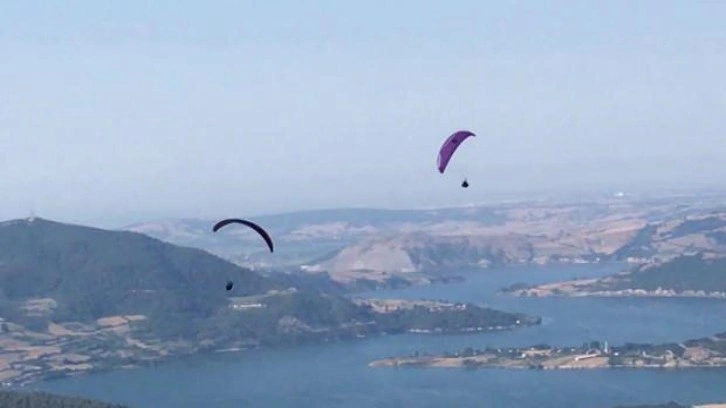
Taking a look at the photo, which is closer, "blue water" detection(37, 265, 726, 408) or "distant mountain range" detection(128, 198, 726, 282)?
"blue water" detection(37, 265, 726, 408)

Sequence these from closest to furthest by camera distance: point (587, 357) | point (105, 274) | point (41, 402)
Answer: point (41, 402) < point (587, 357) < point (105, 274)

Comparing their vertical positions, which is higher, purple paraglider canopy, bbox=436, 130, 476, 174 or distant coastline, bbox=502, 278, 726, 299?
purple paraglider canopy, bbox=436, 130, 476, 174

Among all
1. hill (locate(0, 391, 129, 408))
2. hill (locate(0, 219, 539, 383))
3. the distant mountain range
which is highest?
the distant mountain range

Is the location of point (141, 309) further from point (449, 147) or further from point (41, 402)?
point (449, 147)

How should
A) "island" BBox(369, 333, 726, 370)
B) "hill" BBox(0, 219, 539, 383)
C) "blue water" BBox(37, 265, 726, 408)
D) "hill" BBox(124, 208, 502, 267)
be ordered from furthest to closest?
"hill" BBox(124, 208, 502, 267) → "hill" BBox(0, 219, 539, 383) → "island" BBox(369, 333, 726, 370) → "blue water" BBox(37, 265, 726, 408)

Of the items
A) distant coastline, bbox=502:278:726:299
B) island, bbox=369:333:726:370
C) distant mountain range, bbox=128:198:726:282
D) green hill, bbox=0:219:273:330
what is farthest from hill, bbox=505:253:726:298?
island, bbox=369:333:726:370

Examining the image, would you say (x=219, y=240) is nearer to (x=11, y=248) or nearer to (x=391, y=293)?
(x=391, y=293)

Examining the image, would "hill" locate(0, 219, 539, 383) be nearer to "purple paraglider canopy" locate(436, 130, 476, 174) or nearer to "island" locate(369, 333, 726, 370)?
"island" locate(369, 333, 726, 370)

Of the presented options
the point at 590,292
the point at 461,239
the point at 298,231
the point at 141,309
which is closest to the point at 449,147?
the point at 141,309
